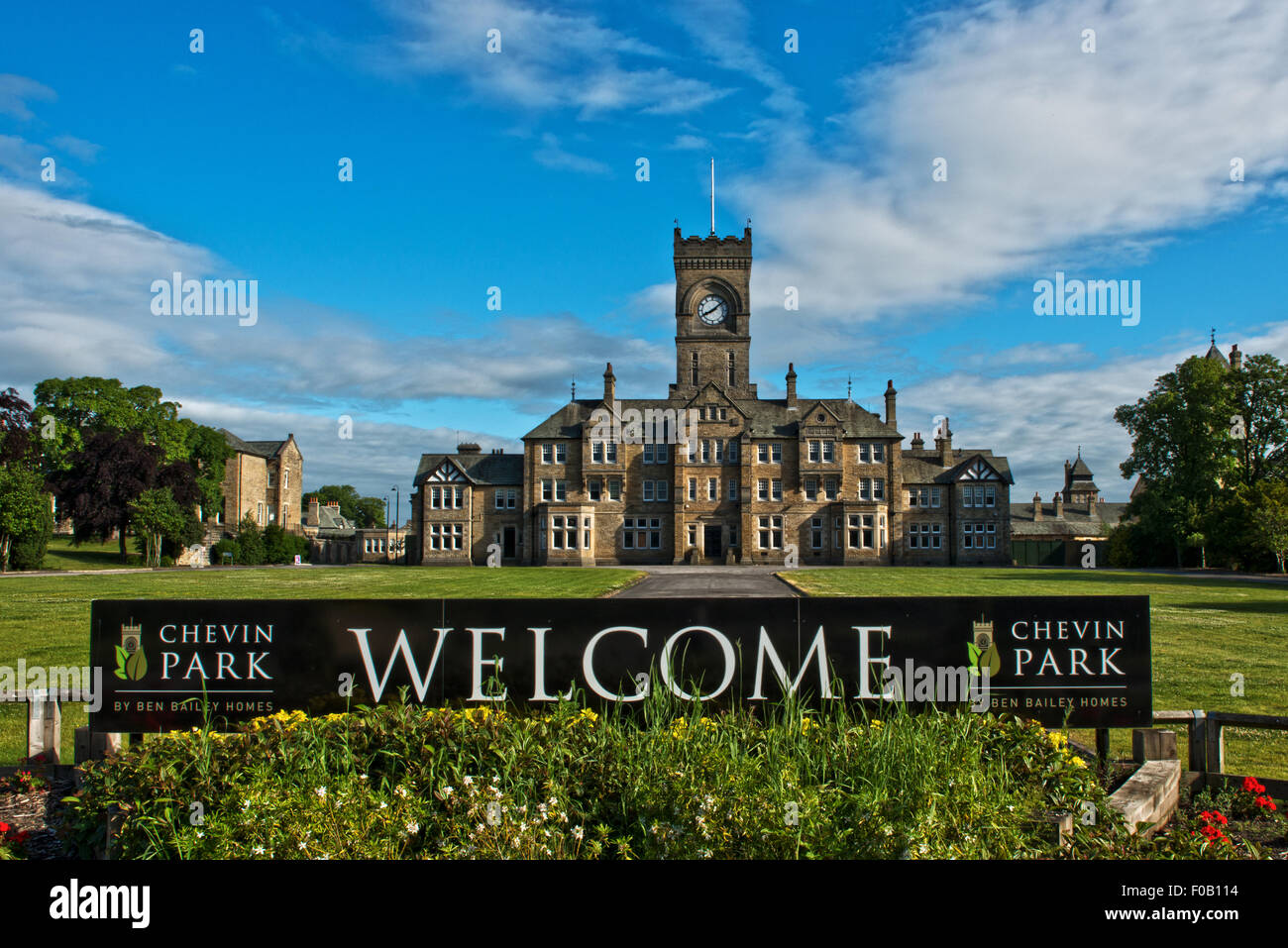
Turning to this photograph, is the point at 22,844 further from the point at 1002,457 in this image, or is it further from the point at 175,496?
the point at 1002,457

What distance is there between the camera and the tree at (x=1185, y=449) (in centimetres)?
5469

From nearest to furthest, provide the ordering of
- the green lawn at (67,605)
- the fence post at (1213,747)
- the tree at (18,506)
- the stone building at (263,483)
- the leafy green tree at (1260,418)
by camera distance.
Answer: the fence post at (1213,747) < the green lawn at (67,605) < the tree at (18,506) < the leafy green tree at (1260,418) < the stone building at (263,483)

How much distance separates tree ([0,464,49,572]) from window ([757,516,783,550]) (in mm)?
47227

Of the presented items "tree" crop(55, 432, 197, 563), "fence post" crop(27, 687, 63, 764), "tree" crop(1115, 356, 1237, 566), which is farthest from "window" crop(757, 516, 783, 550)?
"fence post" crop(27, 687, 63, 764)

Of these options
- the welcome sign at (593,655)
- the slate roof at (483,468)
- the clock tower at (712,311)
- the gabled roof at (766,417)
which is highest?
the clock tower at (712,311)

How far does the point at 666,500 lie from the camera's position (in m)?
67.0

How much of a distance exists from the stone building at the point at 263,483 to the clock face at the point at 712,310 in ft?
151

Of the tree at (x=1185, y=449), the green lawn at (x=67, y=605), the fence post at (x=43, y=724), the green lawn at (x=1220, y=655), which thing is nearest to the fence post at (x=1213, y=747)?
the green lawn at (x=1220, y=655)

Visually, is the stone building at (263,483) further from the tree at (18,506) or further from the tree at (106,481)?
the tree at (18,506)

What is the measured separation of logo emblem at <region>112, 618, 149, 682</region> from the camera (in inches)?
268

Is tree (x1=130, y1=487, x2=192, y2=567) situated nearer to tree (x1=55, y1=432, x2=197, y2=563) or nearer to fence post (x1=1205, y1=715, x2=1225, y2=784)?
tree (x1=55, y1=432, x2=197, y2=563)

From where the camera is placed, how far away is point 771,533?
217ft

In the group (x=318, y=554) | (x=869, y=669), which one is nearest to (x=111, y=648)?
(x=869, y=669)

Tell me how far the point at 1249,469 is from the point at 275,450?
86.4 m
